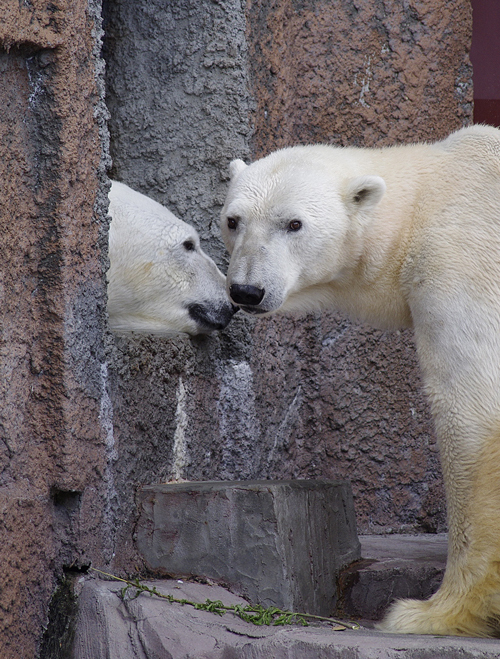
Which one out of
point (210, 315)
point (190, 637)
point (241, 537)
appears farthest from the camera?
point (210, 315)

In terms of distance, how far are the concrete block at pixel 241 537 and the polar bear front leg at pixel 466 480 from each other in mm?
334

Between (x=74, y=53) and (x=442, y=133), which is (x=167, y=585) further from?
(x=442, y=133)

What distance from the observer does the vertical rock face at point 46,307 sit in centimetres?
207

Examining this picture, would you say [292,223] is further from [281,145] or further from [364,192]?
[281,145]

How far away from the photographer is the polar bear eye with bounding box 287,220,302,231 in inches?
98.3

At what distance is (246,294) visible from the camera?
2408 mm

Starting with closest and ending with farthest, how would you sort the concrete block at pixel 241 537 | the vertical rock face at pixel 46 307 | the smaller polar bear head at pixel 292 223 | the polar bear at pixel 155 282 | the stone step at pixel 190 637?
1. the stone step at pixel 190 637
2. the vertical rock face at pixel 46 307
3. the concrete block at pixel 241 537
4. the smaller polar bear head at pixel 292 223
5. the polar bear at pixel 155 282

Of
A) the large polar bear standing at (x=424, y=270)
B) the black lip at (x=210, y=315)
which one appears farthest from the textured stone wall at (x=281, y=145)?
→ the large polar bear standing at (x=424, y=270)

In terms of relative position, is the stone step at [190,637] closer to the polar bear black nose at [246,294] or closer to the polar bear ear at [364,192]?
the polar bear black nose at [246,294]

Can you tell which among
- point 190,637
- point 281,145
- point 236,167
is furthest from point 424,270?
point 281,145

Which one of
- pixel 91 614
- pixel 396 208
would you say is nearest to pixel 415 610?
pixel 91 614

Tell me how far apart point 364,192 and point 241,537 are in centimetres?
117

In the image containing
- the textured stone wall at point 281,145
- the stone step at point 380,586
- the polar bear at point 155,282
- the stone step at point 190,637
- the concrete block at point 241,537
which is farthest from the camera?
the textured stone wall at point 281,145

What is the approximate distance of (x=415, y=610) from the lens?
2.21 meters
